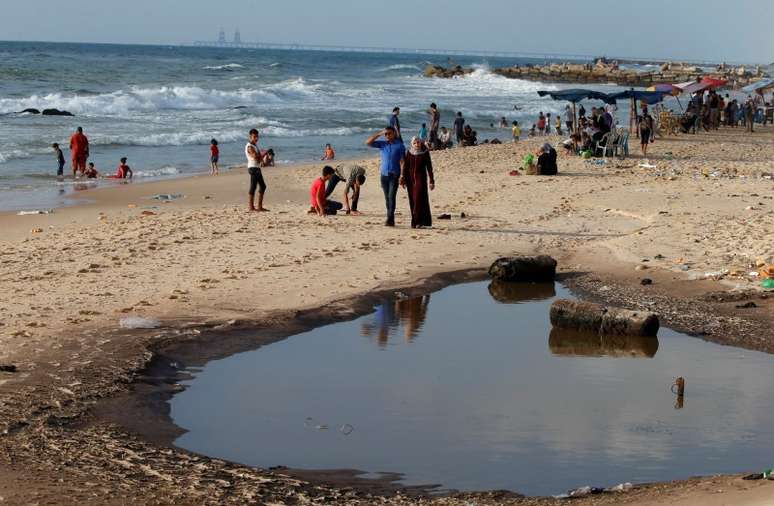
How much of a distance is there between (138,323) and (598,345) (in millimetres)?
4124

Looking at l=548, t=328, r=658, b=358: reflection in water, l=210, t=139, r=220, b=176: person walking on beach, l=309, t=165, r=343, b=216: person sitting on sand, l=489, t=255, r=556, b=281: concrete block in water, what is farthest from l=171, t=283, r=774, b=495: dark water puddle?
l=210, t=139, r=220, b=176: person walking on beach

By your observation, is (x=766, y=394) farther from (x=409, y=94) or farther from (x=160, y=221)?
(x=409, y=94)

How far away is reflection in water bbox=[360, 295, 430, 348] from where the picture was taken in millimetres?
10695

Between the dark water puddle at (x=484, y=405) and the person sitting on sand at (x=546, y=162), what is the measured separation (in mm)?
11769

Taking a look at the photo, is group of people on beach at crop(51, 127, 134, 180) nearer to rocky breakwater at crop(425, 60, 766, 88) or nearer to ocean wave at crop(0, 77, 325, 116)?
ocean wave at crop(0, 77, 325, 116)

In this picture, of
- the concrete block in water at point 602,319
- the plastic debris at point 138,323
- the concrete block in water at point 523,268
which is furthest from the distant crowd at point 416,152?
the plastic debris at point 138,323

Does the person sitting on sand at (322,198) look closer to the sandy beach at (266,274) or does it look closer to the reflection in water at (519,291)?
the sandy beach at (266,274)

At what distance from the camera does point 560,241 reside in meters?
15.4

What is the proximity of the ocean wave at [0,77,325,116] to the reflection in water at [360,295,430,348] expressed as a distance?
36535 millimetres

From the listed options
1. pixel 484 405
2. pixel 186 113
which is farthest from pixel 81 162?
pixel 186 113

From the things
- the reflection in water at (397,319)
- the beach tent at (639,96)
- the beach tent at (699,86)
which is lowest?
the reflection in water at (397,319)

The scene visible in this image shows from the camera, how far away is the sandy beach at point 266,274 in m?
6.61

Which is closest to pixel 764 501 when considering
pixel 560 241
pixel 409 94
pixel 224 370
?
pixel 224 370

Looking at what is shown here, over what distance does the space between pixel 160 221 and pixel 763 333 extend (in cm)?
926
